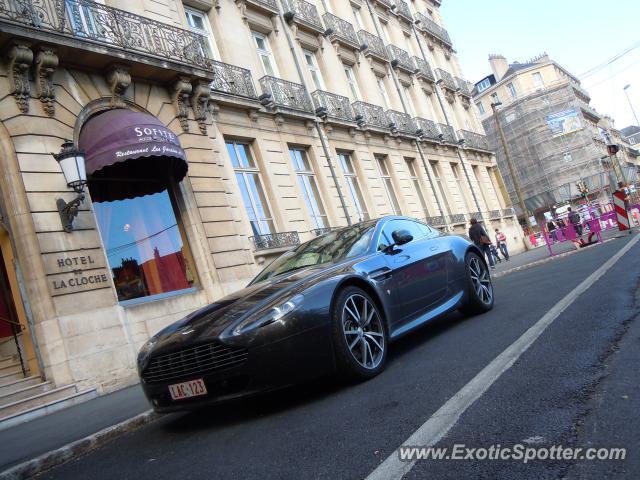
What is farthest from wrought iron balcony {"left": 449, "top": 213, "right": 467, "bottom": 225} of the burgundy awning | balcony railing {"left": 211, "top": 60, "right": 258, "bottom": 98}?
the burgundy awning

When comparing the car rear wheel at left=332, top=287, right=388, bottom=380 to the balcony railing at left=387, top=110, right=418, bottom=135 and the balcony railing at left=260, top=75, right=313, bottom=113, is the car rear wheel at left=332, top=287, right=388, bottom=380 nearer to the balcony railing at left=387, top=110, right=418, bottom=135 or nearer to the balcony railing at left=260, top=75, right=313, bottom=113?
the balcony railing at left=260, top=75, right=313, bottom=113

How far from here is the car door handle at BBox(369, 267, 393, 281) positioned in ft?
15.3

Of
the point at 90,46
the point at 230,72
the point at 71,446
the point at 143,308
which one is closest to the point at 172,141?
Result: the point at 90,46

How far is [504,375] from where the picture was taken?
3.42 metres

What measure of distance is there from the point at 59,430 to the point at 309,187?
1205cm

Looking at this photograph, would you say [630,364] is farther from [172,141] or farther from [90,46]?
[90,46]

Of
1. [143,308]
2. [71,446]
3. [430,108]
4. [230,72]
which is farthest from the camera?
[430,108]

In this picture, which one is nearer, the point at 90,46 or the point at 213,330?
the point at 213,330

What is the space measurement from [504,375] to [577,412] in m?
0.85

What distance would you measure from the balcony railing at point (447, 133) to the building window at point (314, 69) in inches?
388

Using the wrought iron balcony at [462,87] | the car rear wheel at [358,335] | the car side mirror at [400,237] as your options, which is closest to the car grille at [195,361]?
the car rear wheel at [358,335]

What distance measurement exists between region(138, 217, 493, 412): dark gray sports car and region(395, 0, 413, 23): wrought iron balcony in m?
24.8

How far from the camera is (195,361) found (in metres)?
3.65

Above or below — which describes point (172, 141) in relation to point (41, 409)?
above
